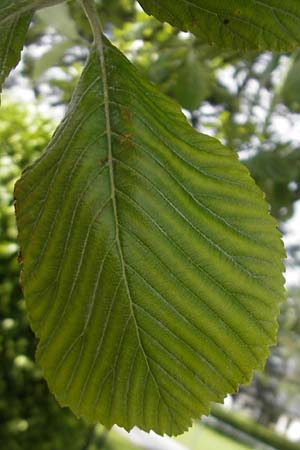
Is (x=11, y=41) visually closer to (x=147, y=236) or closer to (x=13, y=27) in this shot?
(x=13, y=27)

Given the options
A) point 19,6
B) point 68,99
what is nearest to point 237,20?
A: point 19,6

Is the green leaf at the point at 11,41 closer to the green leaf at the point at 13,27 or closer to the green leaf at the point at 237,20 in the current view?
the green leaf at the point at 13,27

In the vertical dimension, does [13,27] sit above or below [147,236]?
above

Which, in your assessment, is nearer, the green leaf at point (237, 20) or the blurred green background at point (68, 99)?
the green leaf at point (237, 20)

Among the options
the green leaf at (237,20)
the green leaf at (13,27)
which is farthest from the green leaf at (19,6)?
the green leaf at (237,20)

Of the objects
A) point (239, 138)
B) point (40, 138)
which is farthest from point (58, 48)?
point (40, 138)

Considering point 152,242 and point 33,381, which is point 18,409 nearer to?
point 33,381
